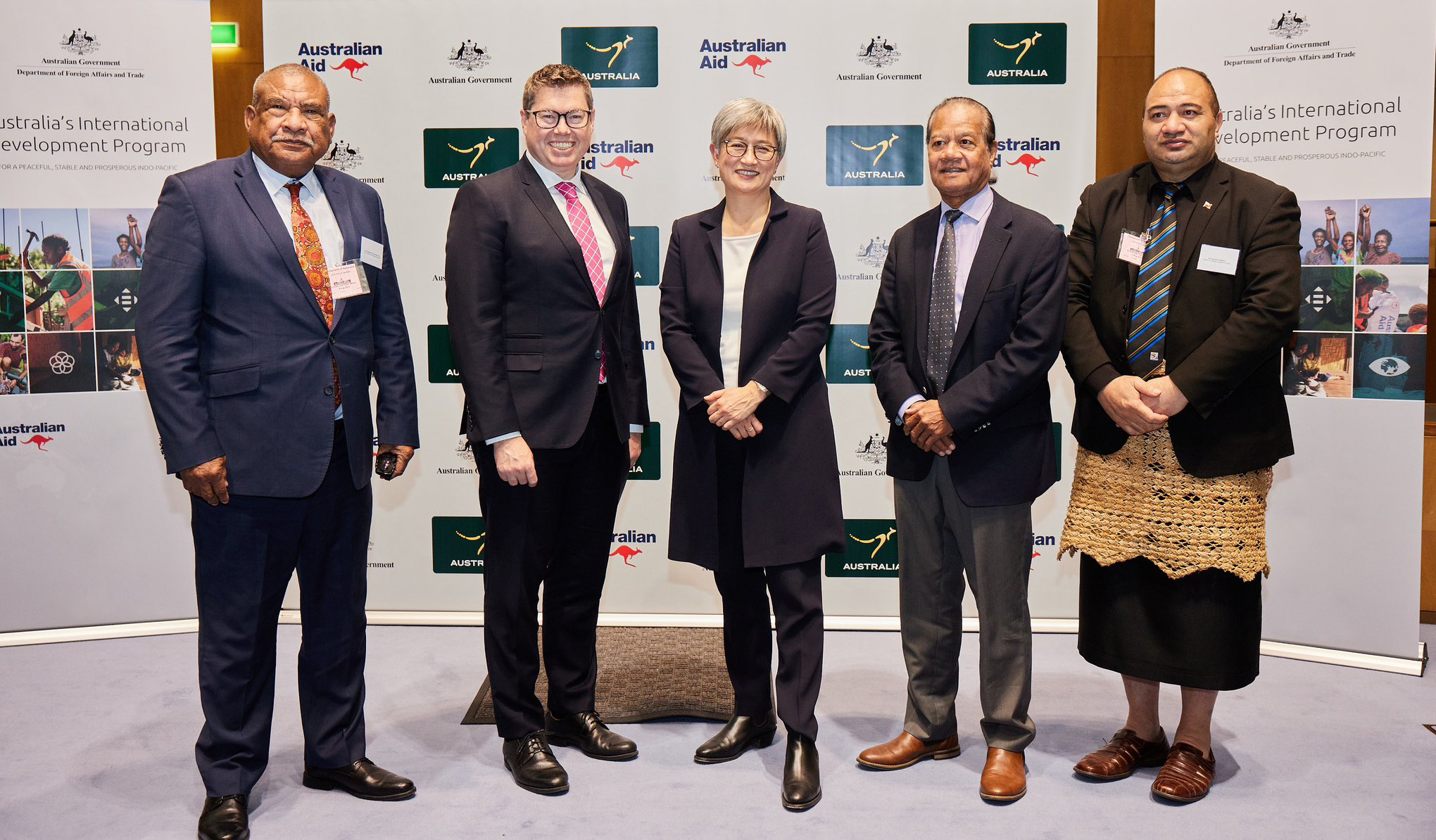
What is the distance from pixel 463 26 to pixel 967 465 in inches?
114

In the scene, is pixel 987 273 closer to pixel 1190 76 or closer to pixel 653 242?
pixel 1190 76

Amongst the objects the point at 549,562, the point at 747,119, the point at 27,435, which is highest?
the point at 747,119

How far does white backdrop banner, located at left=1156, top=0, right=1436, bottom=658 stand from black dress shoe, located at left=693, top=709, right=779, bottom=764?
2293mm

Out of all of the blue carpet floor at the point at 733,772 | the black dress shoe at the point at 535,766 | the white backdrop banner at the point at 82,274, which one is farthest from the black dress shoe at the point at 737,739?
the white backdrop banner at the point at 82,274

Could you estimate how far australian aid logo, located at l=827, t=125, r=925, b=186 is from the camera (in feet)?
13.8

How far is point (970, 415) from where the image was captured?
8.68ft

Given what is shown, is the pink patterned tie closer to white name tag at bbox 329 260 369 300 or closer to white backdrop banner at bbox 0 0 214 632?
white name tag at bbox 329 260 369 300

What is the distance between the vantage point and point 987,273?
8.86ft

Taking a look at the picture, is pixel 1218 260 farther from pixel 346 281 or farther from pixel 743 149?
pixel 346 281

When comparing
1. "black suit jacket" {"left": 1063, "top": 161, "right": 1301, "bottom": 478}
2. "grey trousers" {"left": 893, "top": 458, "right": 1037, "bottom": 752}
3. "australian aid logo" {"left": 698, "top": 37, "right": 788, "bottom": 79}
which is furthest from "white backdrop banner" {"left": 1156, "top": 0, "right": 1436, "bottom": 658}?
"grey trousers" {"left": 893, "top": 458, "right": 1037, "bottom": 752}

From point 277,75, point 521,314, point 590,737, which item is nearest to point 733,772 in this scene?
point 590,737

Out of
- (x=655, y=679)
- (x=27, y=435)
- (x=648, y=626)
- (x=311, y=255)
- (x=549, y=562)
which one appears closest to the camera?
(x=311, y=255)

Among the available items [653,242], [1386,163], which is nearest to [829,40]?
[653,242]

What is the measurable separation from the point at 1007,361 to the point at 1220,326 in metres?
0.57
